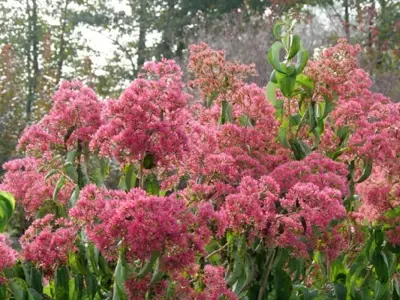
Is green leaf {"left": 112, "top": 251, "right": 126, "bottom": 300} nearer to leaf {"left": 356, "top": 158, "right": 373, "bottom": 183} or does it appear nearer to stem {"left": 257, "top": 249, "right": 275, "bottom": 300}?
stem {"left": 257, "top": 249, "right": 275, "bottom": 300}

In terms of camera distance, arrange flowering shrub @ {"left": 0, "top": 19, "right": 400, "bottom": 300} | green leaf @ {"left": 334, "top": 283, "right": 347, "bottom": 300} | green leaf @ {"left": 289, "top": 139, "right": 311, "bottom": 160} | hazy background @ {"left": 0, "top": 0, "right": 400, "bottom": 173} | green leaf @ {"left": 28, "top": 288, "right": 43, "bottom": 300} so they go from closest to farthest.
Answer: flowering shrub @ {"left": 0, "top": 19, "right": 400, "bottom": 300}, green leaf @ {"left": 28, "top": 288, "right": 43, "bottom": 300}, green leaf @ {"left": 334, "top": 283, "right": 347, "bottom": 300}, green leaf @ {"left": 289, "top": 139, "right": 311, "bottom": 160}, hazy background @ {"left": 0, "top": 0, "right": 400, "bottom": 173}

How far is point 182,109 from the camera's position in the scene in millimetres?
2188

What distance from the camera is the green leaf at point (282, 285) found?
2.30 metres

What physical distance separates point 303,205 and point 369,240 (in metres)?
0.65

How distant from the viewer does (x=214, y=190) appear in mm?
2258

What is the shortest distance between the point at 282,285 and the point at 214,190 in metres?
0.39

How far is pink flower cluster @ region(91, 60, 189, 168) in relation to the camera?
2072 mm

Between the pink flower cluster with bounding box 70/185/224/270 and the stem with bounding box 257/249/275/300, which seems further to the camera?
the stem with bounding box 257/249/275/300

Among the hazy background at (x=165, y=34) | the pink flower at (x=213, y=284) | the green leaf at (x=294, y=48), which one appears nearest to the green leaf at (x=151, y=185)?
the pink flower at (x=213, y=284)

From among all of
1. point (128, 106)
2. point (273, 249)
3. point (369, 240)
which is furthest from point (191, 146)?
point (369, 240)

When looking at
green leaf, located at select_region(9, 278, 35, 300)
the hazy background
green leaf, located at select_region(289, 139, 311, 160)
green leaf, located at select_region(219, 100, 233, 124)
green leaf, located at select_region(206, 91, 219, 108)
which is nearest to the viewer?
green leaf, located at select_region(9, 278, 35, 300)

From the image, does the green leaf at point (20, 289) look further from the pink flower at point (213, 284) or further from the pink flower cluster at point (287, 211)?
the pink flower cluster at point (287, 211)

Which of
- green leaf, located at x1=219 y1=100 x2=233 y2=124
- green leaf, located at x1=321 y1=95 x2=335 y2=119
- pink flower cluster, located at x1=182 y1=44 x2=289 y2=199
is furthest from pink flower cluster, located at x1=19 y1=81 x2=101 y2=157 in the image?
green leaf, located at x1=321 y1=95 x2=335 y2=119

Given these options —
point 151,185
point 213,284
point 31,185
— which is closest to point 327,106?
point 151,185
